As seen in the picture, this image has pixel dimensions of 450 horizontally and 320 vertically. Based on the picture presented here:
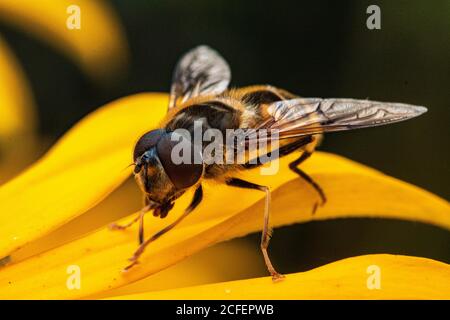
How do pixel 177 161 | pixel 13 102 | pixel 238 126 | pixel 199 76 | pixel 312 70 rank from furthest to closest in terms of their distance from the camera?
pixel 13 102 < pixel 312 70 < pixel 199 76 < pixel 238 126 < pixel 177 161

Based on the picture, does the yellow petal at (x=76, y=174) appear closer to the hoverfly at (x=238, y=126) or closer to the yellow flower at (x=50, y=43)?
the hoverfly at (x=238, y=126)

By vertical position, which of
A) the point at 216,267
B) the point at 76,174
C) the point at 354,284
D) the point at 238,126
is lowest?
the point at 216,267

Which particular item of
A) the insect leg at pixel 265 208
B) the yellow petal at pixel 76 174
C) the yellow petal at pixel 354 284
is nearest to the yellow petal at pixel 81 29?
the yellow petal at pixel 76 174

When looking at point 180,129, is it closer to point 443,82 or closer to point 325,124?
point 325,124

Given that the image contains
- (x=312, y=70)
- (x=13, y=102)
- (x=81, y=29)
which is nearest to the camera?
(x=312, y=70)

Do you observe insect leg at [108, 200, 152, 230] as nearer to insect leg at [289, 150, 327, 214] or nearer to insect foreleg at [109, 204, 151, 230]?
insect foreleg at [109, 204, 151, 230]

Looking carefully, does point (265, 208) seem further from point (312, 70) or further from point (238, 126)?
point (312, 70)

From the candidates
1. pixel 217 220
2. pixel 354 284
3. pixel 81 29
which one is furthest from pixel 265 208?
pixel 81 29
